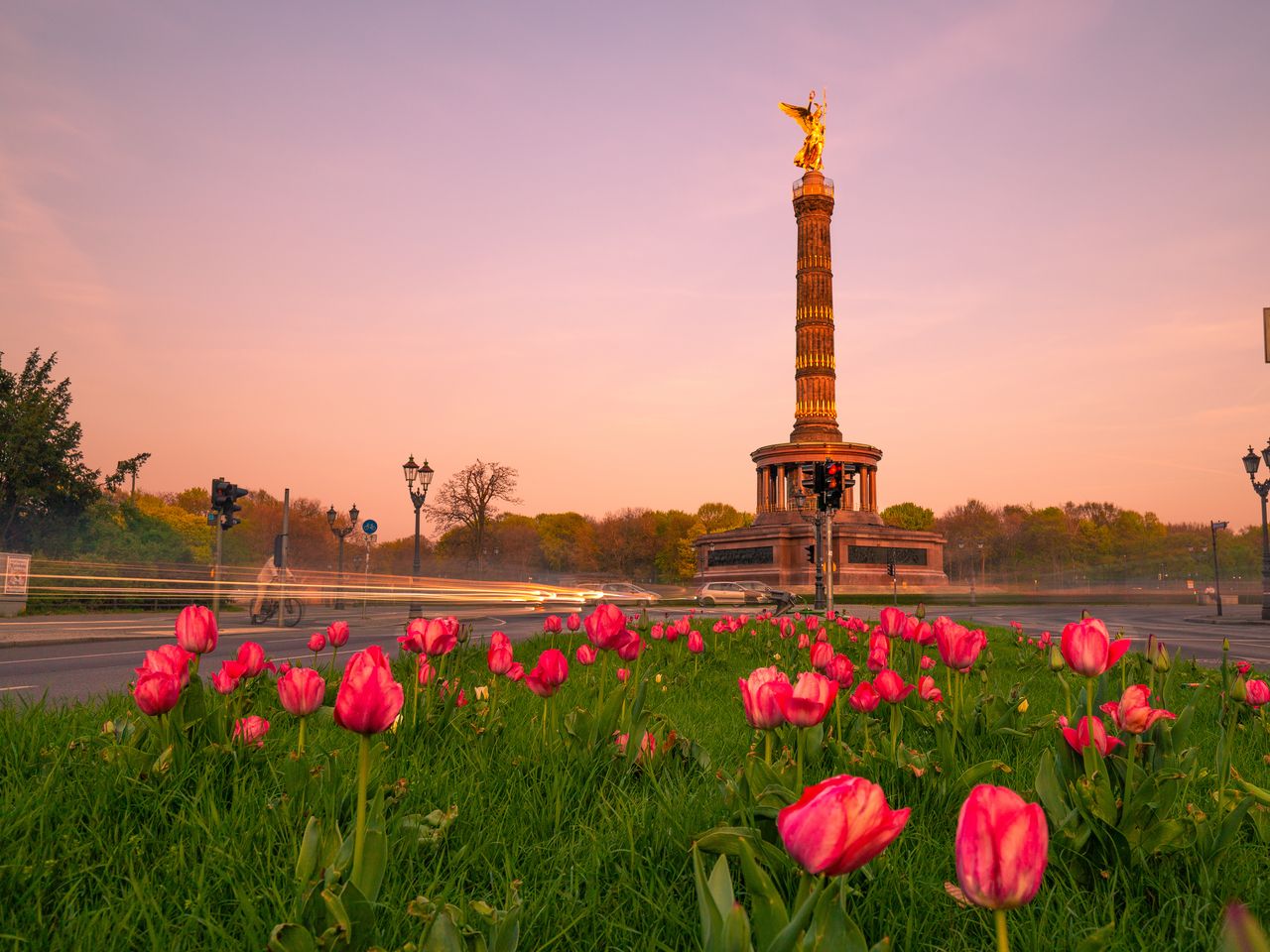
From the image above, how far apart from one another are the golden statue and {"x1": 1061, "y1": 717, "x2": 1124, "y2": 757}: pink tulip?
→ 7611 cm

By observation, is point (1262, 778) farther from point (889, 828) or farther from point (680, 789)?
point (889, 828)

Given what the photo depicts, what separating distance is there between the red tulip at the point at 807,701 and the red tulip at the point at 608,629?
4.08 ft

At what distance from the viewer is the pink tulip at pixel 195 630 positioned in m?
3.43

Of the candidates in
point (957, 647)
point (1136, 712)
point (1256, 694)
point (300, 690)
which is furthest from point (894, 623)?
point (300, 690)

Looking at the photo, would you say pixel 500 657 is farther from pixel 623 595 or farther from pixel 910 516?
pixel 910 516

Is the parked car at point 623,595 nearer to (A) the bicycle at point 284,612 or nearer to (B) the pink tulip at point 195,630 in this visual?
(A) the bicycle at point 284,612

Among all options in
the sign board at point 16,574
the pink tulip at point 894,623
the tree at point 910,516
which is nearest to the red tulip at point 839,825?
the pink tulip at point 894,623

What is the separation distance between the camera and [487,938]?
82.7 inches

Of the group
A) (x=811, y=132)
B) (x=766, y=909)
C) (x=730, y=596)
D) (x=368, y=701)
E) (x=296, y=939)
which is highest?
(x=811, y=132)

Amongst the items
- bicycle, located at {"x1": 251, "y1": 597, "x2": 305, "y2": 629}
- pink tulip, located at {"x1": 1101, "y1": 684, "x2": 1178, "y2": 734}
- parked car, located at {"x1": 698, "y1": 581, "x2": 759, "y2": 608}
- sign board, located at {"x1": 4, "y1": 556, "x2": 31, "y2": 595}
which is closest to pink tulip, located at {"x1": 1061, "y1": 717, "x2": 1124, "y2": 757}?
pink tulip, located at {"x1": 1101, "y1": 684, "x2": 1178, "y2": 734}

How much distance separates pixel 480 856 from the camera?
9.32ft

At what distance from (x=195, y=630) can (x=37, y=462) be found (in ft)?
130

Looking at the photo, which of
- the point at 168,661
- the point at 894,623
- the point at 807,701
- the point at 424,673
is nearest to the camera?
the point at 807,701

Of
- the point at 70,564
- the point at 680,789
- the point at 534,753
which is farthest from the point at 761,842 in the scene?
the point at 70,564
